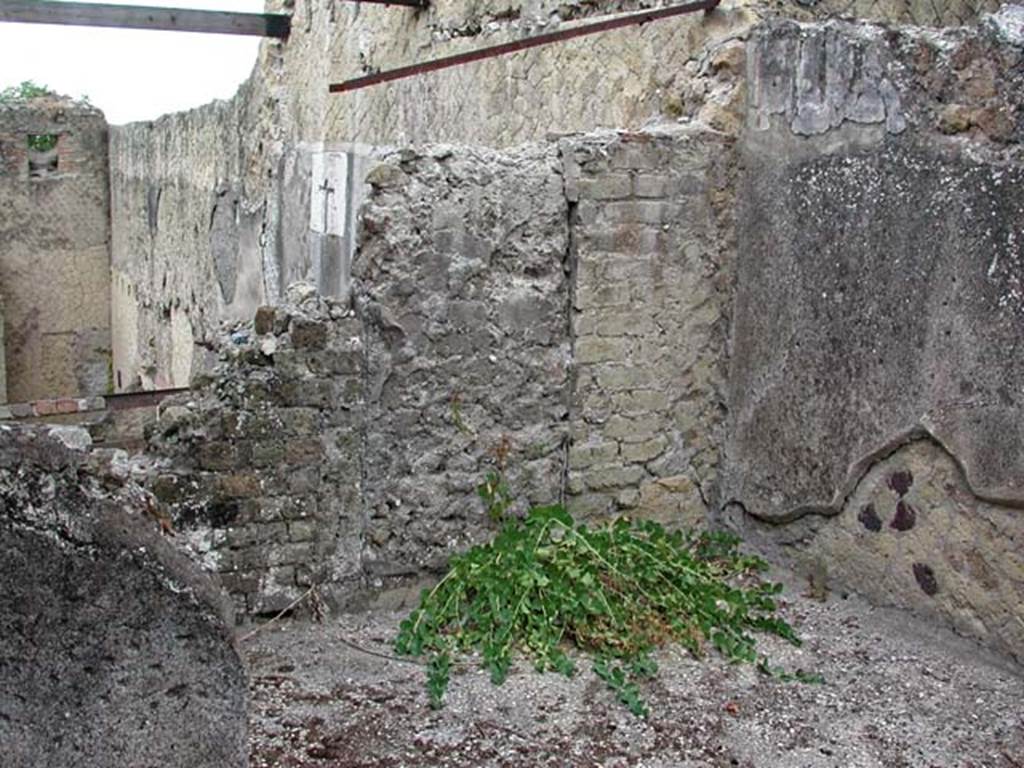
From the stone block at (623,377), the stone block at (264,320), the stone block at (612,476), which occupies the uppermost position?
the stone block at (264,320)

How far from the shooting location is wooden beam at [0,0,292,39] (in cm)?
586

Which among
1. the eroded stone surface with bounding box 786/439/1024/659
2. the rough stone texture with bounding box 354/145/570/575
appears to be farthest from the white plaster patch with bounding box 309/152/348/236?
the eroded stone surface with bounding box 786/439/1024/659

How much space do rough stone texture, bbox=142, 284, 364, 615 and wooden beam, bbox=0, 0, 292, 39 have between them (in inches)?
107

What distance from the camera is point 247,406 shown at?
391 cm

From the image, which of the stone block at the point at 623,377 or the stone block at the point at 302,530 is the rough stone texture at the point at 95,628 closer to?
the stone block at the point at 302,530

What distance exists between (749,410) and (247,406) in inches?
71.7

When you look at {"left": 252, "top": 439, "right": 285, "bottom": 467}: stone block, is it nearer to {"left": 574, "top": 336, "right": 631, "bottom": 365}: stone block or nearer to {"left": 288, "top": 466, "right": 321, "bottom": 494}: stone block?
{"left": 288, "top": 466, "right": 321, "bottom": 494}: stone block

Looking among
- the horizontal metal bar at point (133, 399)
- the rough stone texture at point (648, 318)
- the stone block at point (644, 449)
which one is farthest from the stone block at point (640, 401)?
the horizontal metal bar at point (133, 399)

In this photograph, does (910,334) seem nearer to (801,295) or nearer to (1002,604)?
(801,295)

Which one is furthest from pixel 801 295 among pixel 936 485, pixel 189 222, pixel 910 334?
pixel 189 222

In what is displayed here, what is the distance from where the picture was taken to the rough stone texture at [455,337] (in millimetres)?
4055

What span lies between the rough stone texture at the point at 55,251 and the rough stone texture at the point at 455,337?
951 cm

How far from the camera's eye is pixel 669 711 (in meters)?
3.46

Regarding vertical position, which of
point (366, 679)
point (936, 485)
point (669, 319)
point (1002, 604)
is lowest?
point (366, 679)
